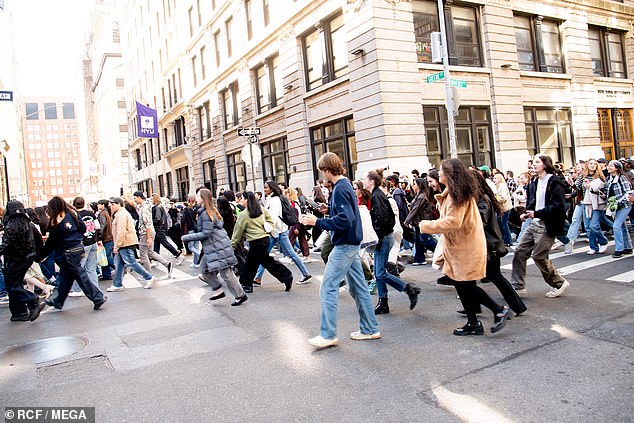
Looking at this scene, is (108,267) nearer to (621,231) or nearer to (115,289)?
(115,289)

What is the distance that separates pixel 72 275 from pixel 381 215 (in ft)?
17.3

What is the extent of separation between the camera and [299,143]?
2228 cm

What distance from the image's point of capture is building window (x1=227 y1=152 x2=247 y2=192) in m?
29.4

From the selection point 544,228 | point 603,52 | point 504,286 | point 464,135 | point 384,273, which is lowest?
point 504,286

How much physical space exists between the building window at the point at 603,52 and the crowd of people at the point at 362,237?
1505 cm

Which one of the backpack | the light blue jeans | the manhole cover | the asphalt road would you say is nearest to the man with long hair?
the asphalt road

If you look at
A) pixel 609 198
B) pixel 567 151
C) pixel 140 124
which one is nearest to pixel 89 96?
pixel 140 124

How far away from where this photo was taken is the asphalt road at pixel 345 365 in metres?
3.74

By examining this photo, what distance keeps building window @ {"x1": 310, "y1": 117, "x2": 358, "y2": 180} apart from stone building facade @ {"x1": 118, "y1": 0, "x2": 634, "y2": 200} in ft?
0.19

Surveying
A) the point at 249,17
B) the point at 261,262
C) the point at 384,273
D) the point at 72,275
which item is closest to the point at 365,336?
the point at 384,273

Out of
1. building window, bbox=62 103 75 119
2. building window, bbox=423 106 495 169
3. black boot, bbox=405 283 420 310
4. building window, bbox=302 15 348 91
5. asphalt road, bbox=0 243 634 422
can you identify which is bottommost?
asphalt road, bbox=0 243 634 422

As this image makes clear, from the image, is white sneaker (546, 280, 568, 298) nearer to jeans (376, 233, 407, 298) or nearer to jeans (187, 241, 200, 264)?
jeans (376, 233, 407, 298)

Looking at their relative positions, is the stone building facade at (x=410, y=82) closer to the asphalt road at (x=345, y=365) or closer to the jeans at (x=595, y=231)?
the jeans at (x=595, y=231)

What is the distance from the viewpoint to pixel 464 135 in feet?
63.9
